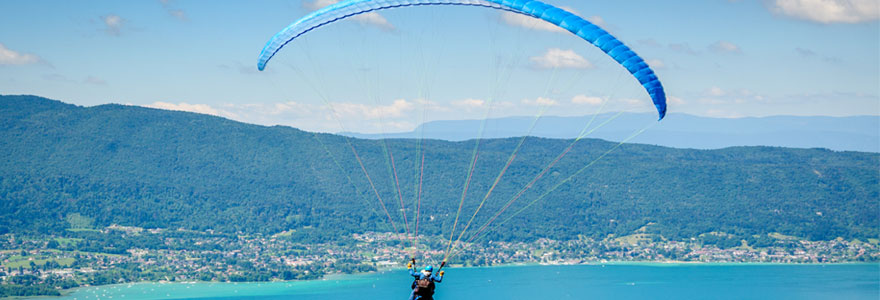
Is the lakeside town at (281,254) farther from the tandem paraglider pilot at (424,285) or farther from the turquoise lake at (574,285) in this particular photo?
the tandem paraglider pilot at (424,285)

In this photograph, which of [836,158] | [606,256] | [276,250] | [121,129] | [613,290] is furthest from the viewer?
[836,158]

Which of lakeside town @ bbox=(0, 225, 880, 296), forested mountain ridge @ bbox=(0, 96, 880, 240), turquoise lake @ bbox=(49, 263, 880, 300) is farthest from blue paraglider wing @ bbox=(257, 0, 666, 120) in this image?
forested mountain ridge @ bbox=(0, 96, 880, 240)

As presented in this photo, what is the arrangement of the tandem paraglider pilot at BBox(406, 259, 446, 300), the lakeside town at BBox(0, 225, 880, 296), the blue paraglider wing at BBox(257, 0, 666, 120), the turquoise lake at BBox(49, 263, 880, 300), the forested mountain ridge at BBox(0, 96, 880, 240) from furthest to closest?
the forested mountain ridge at BBox(0, 96, 880, 240) → the lakeside town at BBox(0, 225, 880, 296) → the turquoise lake at BBox(49, 263, 880, 300) → the blue paraglider wing at BBox(257, 0, 666, 120) → the tandem paraglider pilot at BBox(406, 259, 446, 300)

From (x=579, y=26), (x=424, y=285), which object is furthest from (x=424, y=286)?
(x=579, y=26)

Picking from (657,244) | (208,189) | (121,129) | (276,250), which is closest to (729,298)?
(657,244)

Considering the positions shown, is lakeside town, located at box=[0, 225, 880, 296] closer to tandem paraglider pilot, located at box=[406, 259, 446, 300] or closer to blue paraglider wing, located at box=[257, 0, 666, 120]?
blue paraglider wing, located at box=[257, 0, 666, 120]

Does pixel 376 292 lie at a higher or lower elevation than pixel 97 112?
lower

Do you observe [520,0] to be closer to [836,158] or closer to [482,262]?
[482,262]
